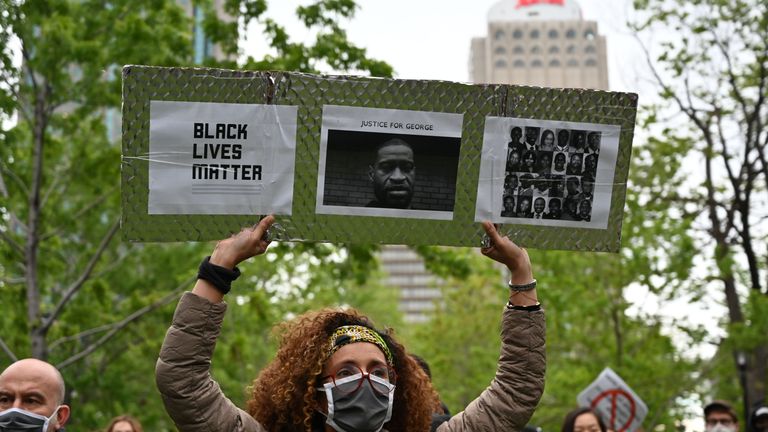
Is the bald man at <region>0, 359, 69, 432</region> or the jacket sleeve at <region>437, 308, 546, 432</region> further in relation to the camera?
the bald man at <region>0, 359, 69, 432</region>

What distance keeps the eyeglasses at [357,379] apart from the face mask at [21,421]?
1.38 meters

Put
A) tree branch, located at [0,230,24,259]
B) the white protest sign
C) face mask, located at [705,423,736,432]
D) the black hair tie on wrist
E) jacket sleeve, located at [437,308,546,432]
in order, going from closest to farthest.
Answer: the black hair tie on wrist < jacket sleeve, located at [437,308,546,432] < face mask, located at [705,423,736,432] < the white protest sign < tree branch, located at [0,230,24,259]

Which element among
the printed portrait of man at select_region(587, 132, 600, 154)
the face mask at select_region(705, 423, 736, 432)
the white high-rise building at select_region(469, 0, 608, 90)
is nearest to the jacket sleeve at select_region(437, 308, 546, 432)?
the printed portrait of man at select_region(587, 132, 600, 154)

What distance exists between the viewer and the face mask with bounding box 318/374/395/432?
3670mm

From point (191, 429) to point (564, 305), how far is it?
1732 centimetres

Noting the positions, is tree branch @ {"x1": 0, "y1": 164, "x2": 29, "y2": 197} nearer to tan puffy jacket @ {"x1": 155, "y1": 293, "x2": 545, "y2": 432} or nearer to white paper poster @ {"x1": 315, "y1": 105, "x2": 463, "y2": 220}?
white paper poster @ {"x1": 315, "y1": 105, "x2": 463, "y2": 220}

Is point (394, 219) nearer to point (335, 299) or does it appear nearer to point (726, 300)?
point (726, 300)

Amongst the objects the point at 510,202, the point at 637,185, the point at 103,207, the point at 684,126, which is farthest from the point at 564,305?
the point at 510,202

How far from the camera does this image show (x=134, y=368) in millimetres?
22719

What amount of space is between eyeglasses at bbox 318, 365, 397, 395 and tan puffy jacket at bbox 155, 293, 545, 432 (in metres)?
0.33

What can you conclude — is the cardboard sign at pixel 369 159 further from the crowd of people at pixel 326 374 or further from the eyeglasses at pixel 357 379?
the eyeglasses at pixel 357 379

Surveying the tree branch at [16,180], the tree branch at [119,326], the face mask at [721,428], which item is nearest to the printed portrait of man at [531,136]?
the face mask at [721,428]

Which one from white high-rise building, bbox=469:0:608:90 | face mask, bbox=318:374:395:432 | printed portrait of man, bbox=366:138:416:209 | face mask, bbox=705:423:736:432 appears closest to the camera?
face mask, bbox=318:374:395:432

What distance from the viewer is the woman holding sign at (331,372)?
347 cm
